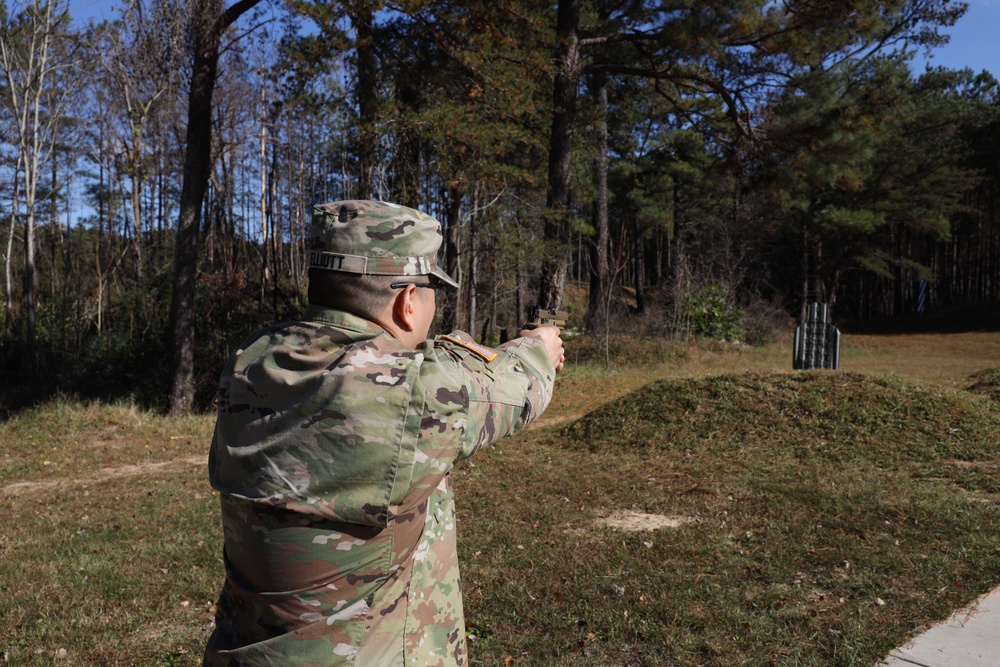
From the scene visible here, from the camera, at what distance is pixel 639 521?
600 cm

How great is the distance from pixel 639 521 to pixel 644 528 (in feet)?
0.76

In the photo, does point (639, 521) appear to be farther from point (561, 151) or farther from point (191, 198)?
point (561, 151)

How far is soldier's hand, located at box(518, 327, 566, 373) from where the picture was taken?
6.17 feet

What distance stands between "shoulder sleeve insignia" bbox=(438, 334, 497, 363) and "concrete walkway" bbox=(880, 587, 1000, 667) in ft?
9.10

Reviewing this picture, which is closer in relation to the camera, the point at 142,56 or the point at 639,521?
the point at 639,521

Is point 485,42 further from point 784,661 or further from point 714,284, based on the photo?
point 714,284

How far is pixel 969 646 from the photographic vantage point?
3498 millimetres

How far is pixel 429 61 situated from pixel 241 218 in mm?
17000

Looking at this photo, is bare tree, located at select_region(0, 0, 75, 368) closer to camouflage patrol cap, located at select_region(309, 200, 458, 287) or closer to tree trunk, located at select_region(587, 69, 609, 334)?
tree trunk, located at select_region(587, 69, 609, 334)

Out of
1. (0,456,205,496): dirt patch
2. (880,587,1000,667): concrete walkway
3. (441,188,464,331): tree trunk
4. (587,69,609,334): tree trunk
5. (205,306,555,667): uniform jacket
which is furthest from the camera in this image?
(587,69,609,334): tree trunk

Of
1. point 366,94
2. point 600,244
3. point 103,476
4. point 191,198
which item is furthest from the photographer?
point 600,244

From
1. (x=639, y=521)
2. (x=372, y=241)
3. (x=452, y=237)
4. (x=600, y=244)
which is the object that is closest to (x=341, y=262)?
(x=372, y=241)

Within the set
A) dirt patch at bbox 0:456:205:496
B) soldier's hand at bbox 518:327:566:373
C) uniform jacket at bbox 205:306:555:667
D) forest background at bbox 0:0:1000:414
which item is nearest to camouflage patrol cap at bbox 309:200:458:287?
uniform jacket at bbox 205:306:555:667

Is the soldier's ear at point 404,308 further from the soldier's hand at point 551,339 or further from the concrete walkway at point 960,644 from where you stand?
the concrete walkway at point 960,644
